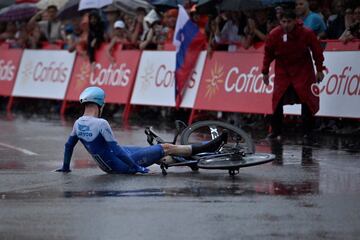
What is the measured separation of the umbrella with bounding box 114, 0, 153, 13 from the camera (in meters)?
23.1

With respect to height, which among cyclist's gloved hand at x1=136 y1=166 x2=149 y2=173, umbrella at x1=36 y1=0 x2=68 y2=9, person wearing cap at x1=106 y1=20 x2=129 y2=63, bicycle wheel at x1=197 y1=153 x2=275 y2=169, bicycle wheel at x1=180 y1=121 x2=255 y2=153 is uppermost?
umbrella at x1=36 y1=0 x2=68 y2=9

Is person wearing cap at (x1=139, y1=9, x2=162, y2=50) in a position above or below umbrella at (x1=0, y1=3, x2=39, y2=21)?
below

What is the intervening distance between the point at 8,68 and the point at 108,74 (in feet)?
14.8

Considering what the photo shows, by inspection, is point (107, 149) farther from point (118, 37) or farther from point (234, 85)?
point (118, 37)

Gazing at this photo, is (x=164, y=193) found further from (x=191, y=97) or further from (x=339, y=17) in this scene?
(x=191, y=97)

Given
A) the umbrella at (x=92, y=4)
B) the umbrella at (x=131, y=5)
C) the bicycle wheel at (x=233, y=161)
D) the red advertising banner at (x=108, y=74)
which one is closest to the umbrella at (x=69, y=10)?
the umbrella at (x=92, y=4)

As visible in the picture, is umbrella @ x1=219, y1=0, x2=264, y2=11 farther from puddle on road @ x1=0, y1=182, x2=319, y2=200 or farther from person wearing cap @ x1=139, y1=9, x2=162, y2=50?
puddle on road @ x1=0, y1=182, x2=319, y2=200

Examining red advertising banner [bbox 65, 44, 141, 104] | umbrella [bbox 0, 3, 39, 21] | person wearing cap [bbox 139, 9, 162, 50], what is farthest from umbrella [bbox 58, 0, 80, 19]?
person wearing cap [bbox 139, 9, 162, 50]

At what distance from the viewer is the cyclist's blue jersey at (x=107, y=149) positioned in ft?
40.6

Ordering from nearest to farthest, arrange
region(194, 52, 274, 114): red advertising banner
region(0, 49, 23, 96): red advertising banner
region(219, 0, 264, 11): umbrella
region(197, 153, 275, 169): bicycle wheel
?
region(197, 153, 275, 169): bicycle wheel, region(219, 0, 264, 11): umbrella, region(194, 52, 274, 114): red advertising banner, region(0, 49, 23, 96): red advertising banner

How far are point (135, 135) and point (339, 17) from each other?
A: 4.04 metres

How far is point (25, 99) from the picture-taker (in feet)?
91.0

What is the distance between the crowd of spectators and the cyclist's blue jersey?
5393 millimetres

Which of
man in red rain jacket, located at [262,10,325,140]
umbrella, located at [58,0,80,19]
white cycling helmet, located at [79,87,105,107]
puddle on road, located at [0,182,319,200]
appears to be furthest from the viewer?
umbrella, located at [58,0,80,19]
